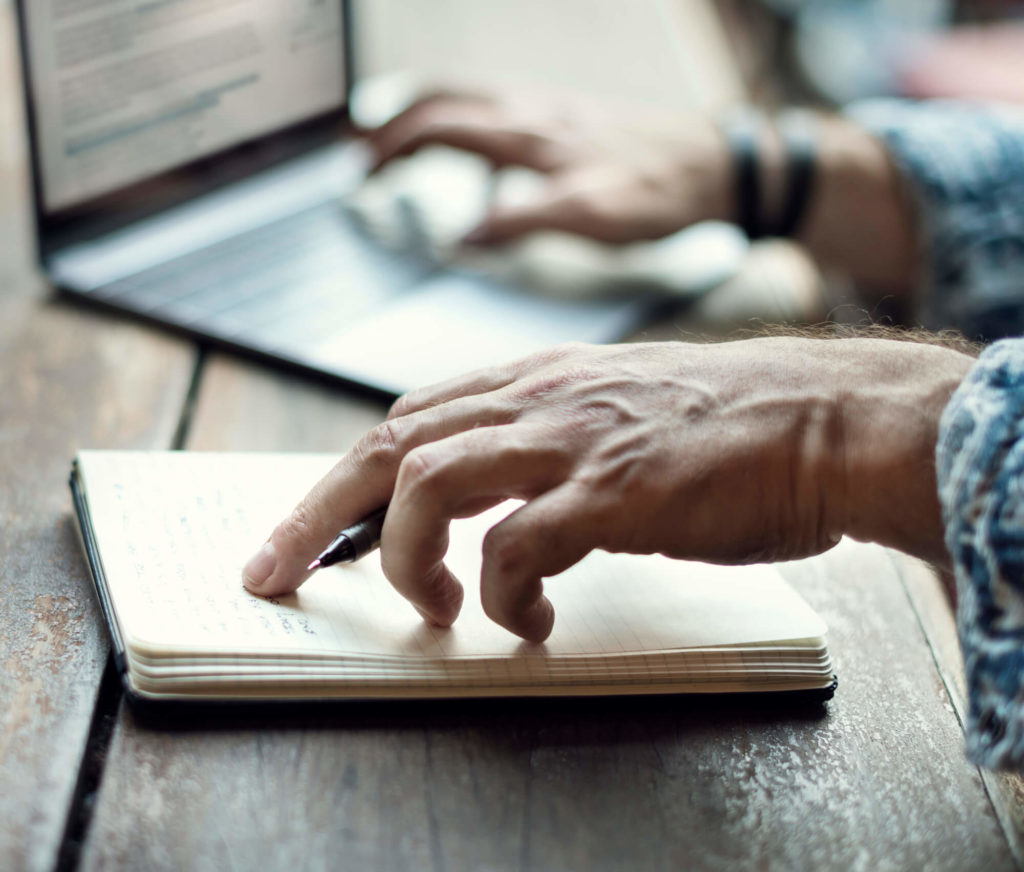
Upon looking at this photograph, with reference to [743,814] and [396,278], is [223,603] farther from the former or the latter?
[396,278]

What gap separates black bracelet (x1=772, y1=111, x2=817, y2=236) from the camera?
3.56ft

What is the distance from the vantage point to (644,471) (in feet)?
1.62

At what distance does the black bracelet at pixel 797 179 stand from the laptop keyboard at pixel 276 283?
1.32 ft

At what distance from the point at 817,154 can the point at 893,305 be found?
203 mm

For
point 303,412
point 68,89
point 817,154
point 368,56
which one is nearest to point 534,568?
point 303,412

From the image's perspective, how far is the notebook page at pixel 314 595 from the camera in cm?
48

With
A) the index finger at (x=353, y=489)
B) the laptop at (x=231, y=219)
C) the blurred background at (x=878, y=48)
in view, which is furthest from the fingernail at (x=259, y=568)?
the blurred background at (x=878, y=48)

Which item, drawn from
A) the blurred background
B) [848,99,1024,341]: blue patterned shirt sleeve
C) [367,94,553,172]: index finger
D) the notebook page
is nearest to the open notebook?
the notebook page

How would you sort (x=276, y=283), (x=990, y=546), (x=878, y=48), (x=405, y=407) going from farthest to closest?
1. (x=878, y=48)
2. (x=276, y=283)
3. (x=405, y=407)
4. (x=990, y=546)

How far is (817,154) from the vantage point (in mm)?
1089

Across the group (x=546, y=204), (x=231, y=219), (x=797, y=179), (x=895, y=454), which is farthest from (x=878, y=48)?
(x=895, y=454)

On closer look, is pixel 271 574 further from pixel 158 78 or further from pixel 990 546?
pixel 158 78

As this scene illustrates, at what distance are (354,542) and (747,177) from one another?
74 cm

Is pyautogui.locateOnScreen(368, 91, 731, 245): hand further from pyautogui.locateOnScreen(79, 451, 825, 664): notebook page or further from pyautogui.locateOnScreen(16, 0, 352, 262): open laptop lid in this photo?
pyautogui.locateOnScreen(79, 451, 825, 664): notebook page
